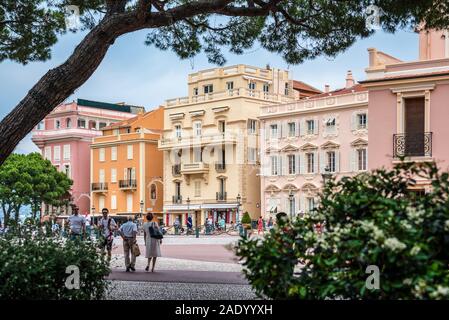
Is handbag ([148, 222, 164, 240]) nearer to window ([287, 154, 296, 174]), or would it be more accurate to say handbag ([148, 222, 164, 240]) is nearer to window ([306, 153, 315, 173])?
window ([306, 153, 315, 173])

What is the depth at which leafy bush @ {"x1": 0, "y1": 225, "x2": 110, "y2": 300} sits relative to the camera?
7473mm

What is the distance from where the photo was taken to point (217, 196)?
65.6 m

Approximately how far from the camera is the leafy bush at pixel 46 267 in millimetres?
7473

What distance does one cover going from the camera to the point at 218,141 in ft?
216

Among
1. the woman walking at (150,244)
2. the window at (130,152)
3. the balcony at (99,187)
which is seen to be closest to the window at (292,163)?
the window at (130,152)

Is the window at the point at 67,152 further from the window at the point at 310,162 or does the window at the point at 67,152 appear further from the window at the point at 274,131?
the window at the point at 310,162

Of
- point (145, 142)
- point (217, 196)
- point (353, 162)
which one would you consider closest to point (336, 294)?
point (353, 162)

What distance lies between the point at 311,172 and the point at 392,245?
53641mm

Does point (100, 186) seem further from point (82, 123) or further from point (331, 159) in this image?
point (331, 159)

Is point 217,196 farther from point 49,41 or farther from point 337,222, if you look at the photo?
point 337,222

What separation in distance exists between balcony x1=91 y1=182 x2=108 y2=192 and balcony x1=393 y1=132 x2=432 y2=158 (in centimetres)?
5115

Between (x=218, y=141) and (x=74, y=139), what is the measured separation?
20.7 meters

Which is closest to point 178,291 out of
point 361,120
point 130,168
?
point 361,120

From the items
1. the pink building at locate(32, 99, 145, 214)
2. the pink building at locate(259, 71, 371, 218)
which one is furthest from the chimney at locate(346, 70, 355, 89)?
the pink building at locate(32, 99, 145, 214)
